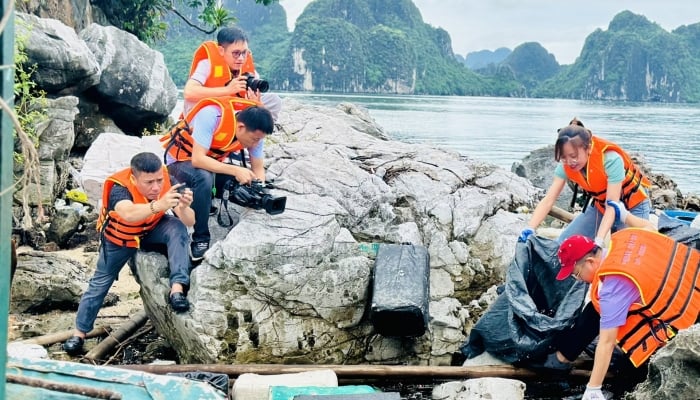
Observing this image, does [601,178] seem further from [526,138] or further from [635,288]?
[526,138]

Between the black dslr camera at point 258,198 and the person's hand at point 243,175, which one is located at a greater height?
the person's hand at point 243,175

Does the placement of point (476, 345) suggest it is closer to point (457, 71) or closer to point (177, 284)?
point (177, 284)

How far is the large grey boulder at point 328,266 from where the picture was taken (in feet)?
17.4

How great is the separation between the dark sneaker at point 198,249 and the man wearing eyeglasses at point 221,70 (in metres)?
1.13

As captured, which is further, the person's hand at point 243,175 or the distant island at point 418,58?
the distant island at point 418,58

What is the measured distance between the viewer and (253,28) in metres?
102

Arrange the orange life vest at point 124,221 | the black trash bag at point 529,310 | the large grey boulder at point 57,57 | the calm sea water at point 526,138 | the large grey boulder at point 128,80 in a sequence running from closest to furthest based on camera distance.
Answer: the black trash bag at point 529,310, the orange life vest at point 124,221, the large grey boulder at point 57,57, the large grey boulder at point 128,80, the calm sea water at point 526,138

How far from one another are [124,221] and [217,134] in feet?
3.00

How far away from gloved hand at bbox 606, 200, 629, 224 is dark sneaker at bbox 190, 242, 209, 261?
300 centimetres

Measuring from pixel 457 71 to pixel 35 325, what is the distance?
329 ft

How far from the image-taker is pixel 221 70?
5.96 meters

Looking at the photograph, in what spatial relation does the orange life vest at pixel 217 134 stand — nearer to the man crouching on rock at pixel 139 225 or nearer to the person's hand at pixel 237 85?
the person's hand at pixel 237 85

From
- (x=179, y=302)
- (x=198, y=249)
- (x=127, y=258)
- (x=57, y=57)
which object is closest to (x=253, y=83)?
(x=198, y=249)

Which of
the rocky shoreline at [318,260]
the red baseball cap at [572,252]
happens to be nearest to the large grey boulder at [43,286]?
the rocky shoreline at [318,260]
